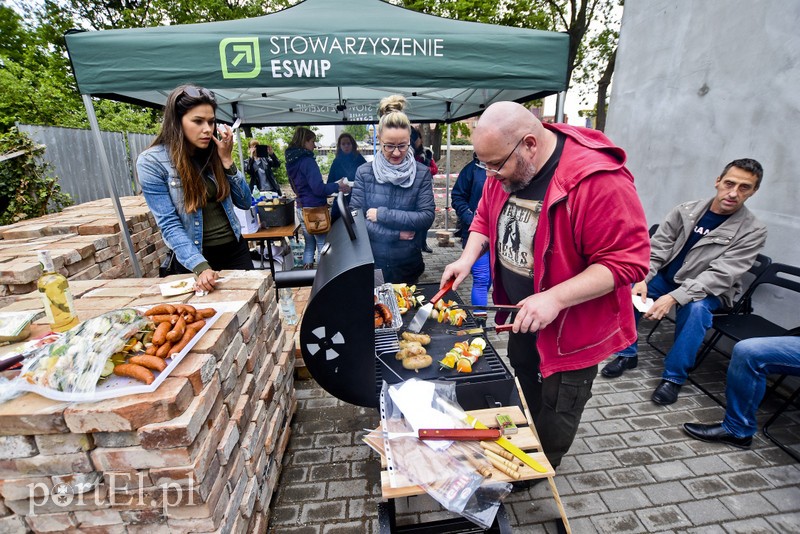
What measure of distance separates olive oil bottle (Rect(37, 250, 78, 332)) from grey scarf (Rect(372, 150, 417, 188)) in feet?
7.05

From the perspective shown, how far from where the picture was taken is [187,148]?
2352 millimetres

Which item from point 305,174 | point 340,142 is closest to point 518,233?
point 305,174

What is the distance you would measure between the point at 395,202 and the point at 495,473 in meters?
2.30

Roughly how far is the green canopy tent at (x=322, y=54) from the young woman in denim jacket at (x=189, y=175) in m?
0.86

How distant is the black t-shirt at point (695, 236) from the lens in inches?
127

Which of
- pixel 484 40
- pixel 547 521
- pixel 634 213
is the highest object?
pixel 484 40

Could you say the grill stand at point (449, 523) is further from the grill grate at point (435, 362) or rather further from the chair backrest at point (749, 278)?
the chair backrest at point (749, 278)

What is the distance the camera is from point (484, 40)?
3.28 m

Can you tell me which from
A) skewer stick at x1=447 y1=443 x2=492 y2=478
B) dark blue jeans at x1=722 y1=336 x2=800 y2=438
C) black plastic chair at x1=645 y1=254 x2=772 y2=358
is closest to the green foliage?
skewer stick at x1=447 y1=443 x2=492 y2=478

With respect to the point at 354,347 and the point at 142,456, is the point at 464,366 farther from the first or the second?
the point at 142,456

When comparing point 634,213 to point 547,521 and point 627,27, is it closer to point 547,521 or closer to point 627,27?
point 547,521

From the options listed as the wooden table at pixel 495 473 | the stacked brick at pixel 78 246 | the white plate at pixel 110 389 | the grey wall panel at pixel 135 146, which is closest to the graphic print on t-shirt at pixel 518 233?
the wooden table at pixel 495 473

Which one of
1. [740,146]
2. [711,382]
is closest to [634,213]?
[711,382]

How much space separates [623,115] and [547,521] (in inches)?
199
